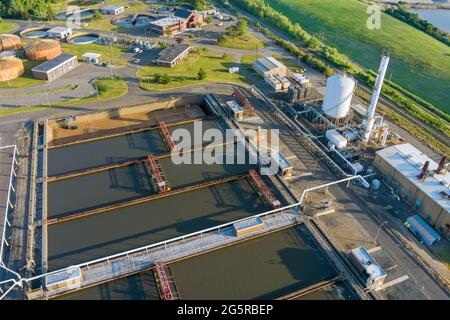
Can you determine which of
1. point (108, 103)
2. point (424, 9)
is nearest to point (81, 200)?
point (108, 103)

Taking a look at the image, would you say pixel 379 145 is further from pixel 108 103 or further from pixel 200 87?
pixel 108 103

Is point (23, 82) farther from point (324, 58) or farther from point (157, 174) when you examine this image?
point (324, 58)

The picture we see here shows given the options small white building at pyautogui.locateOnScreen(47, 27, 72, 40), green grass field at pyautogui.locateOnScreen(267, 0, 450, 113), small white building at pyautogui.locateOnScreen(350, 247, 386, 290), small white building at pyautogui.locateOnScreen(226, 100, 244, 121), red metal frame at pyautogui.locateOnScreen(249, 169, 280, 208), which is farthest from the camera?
small white building at pyautogui.locateOnScreen(47, 27, 72, 40)

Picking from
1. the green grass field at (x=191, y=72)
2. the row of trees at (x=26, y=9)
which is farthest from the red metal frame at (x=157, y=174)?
the row of trees at (x=26, y=9)

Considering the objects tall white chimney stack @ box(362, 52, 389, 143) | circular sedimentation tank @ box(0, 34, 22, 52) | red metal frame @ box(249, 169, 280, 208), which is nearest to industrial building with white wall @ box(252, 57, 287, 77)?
tall white chimney stack @ box(362, 52, 389, 143)

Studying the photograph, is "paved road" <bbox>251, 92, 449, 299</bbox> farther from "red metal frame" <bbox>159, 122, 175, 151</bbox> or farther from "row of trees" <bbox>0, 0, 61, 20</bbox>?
"row of trees" <bbox>0, 0, 61, 20</bbox>

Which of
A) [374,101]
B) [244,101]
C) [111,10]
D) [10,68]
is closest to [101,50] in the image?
[10,68]
